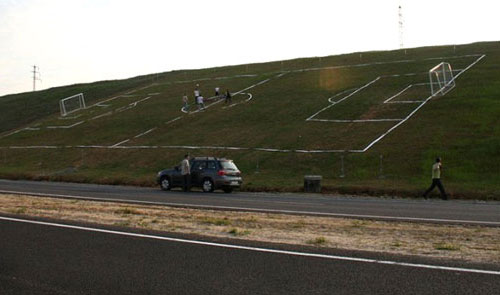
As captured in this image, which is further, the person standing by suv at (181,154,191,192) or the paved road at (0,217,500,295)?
the person standing by suv at (181,154,191,192)

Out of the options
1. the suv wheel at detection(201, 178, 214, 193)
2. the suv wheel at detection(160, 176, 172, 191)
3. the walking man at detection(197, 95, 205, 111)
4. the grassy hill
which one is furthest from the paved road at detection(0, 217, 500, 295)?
the walking man at detection(197, 95, 205, 111)

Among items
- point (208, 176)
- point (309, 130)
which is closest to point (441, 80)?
point (309, 130)

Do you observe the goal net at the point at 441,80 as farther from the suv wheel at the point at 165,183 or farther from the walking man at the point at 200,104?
the suv wheel at the point at 165,183

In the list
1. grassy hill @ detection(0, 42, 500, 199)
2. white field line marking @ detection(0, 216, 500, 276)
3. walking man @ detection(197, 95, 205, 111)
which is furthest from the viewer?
walking man @ detection(197, 95, 205, 111)

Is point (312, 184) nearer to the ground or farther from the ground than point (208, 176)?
nearer to the ground

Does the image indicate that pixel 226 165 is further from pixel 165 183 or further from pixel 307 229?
pixel 307 229

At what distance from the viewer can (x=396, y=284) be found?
6480mm

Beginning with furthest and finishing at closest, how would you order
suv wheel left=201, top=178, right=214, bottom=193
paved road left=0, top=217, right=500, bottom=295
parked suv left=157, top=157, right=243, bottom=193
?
suv wheel left=201, top=178, right=214, bottom=193 < parked suv left=157, top=157, right=243, bottom=193 < paved road left=0, top=217, right=500, bottom=295

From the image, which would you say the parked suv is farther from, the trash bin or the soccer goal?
the soccer goal

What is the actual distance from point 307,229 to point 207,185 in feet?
49.2

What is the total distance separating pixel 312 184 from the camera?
1010 inches

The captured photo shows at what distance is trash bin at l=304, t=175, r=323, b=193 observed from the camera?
25.5 meters

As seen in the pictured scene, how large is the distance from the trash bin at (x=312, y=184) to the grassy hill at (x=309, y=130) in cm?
132

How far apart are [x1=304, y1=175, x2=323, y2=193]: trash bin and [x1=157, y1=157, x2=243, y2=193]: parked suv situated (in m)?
3.13
